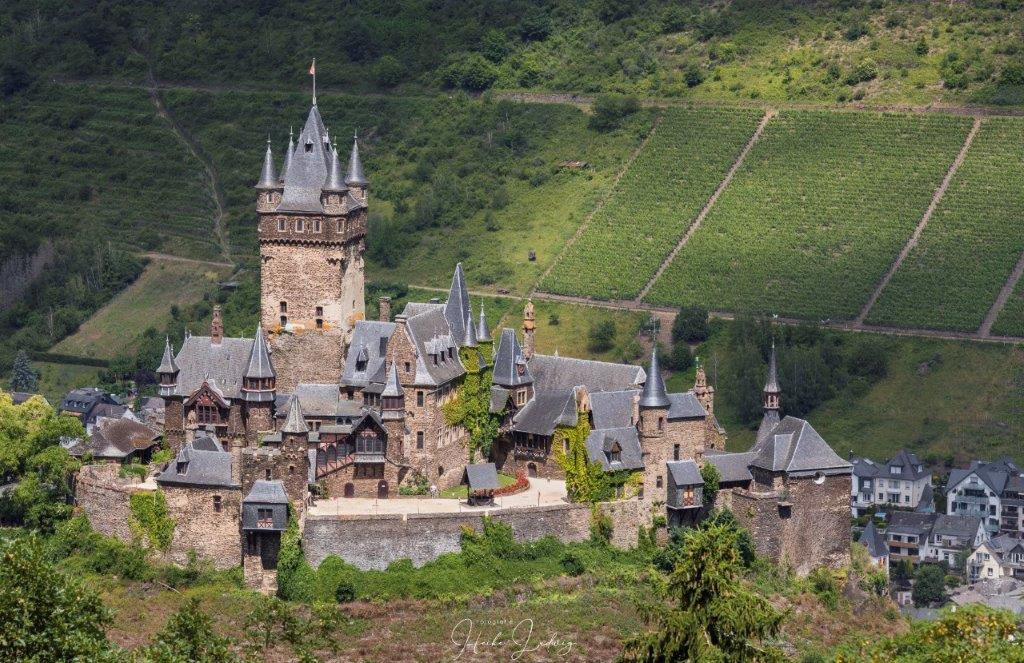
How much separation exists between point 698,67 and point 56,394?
5058 cm

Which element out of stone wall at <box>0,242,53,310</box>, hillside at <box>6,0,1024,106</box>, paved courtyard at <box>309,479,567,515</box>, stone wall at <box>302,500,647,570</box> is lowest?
stone wall at <box>302,500,647,570</box>

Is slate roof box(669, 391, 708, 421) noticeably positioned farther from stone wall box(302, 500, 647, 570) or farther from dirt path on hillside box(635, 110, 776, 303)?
dirt path on hillside box(635, 110, 776, 303)

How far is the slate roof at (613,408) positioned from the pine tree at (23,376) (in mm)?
43768

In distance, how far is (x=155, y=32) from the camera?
178 meters

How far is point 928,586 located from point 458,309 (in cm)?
2536

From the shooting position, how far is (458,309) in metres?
96.9

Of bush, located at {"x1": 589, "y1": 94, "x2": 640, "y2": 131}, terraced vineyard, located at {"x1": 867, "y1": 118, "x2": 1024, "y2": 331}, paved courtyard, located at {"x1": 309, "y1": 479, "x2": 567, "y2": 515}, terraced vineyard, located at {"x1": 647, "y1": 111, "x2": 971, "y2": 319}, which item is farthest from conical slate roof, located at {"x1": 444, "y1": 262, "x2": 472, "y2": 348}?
bush, located at {"x1": 589, "y1": 94, "x2": 640, "y2": 131}

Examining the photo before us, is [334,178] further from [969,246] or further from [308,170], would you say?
[969,246]

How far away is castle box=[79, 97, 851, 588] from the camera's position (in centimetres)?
8838

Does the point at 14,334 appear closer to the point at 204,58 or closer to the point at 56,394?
the point at 56,394

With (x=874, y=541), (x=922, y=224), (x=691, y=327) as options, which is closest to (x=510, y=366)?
(x=874, y=541)

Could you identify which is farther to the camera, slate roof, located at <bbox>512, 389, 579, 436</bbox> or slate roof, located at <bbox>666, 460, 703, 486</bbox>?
slate roof, located at <bbox>512, 389, 579, 436</bbox>

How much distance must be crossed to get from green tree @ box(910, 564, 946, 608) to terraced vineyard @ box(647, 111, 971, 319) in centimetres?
2338

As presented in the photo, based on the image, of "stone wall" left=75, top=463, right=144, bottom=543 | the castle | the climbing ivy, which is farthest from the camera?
the climbing ivy
